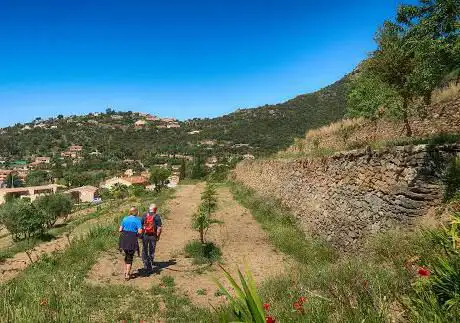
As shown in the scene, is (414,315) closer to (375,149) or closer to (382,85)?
(375,149)

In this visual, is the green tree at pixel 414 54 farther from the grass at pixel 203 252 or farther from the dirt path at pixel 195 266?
the grass at pixel 203 252

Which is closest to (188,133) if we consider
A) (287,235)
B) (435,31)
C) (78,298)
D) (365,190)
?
(287,235)

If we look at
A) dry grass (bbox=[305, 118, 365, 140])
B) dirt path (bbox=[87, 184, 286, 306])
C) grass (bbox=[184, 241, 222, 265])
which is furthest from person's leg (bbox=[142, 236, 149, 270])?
dry grass (bbox=[305, 118, 365, 140])

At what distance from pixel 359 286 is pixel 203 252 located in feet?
25.9

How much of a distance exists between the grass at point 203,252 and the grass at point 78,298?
2119mm

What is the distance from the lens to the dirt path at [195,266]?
861 centimetres

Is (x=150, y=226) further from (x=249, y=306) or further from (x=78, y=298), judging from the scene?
(x=249, y=306)

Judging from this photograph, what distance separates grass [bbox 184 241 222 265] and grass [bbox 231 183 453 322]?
2.72 meters

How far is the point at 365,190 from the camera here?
9.72m

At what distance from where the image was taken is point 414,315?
9.82 feet

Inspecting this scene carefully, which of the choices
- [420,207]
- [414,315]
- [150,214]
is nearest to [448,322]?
[414,315]

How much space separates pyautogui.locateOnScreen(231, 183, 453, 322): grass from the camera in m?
3.13

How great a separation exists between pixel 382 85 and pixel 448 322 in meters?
10.8

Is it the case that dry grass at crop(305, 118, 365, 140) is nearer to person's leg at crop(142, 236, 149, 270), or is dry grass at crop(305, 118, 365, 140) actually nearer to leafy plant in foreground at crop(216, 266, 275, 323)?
person's leg at crop(142, 236, 149, 270)
